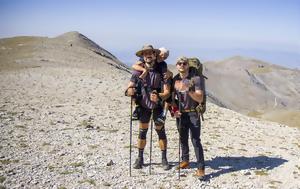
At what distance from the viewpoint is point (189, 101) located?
42.7 feet

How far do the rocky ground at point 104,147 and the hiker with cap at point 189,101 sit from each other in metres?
1.07

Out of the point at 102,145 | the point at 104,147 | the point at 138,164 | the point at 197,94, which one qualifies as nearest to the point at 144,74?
the point at 197,94

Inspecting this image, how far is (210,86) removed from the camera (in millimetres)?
143375

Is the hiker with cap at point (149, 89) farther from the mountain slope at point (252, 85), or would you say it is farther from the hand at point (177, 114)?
the mountain slope at point (252, 85)

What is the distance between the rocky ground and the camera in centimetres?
1302

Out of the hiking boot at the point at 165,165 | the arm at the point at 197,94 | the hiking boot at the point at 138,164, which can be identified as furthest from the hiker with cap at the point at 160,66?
the hiking boot at the point at 138,164

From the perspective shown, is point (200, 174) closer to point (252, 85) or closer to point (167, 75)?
point (167, 75)

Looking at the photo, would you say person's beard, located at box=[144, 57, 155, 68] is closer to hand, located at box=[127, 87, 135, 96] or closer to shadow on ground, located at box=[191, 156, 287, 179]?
hand, located at box=[127, 87, 135, 96]

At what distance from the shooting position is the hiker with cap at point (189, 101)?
12.6m

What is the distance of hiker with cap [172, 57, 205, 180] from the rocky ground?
1.07 m

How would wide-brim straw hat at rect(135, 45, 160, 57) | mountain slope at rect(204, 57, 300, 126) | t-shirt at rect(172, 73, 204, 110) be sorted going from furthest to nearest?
mountain slope at rect(204, 57, 300, 126) → t-shirt at rect(172, 73, 204, 110) → wide-brim straw hat at rect(135, 45, 160, 57)

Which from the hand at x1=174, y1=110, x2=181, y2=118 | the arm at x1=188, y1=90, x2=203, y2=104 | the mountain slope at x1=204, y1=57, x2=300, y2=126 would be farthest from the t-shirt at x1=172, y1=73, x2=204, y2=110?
the mountain slope at x1=204, y1=57, x2=300, y2=126

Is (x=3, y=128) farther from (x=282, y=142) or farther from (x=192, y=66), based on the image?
(x=282, y=142)

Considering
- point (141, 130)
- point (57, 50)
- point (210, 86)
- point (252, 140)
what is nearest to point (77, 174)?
point (141, 130)
